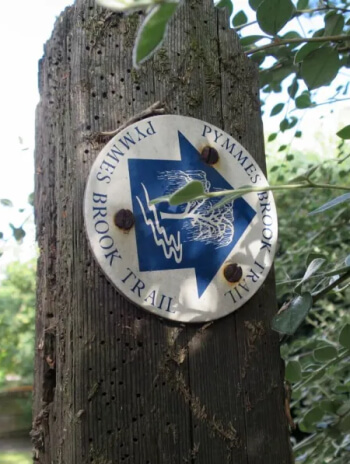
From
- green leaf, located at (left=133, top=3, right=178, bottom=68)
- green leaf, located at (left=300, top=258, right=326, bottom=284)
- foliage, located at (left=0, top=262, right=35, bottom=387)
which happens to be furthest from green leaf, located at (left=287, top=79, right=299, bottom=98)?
foliage, located at (left=0, top=262, right=35, bottom=387)

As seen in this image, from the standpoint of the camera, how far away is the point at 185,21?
0.94 meters

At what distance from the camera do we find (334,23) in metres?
1.17

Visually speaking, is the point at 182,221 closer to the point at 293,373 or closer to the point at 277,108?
the point at 293,373

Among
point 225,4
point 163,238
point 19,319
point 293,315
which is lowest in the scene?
Answer: point 293,315

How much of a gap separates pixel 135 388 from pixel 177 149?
15.2 inches

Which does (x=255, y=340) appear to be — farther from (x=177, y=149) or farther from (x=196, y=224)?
(x=177, y=149)

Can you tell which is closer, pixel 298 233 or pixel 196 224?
pixel 196 224

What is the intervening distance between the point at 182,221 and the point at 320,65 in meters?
0.48

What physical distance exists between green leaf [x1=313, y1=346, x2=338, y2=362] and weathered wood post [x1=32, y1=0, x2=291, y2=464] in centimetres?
23

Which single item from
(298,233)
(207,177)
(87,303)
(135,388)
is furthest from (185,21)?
(298,233)

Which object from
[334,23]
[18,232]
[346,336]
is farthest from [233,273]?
[18,232]

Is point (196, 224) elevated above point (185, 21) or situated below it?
below

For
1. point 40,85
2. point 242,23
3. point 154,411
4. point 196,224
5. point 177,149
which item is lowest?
point 154,411

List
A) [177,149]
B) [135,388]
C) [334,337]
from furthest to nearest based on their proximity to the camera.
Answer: [334,337] < [177,149] < [135,388]
